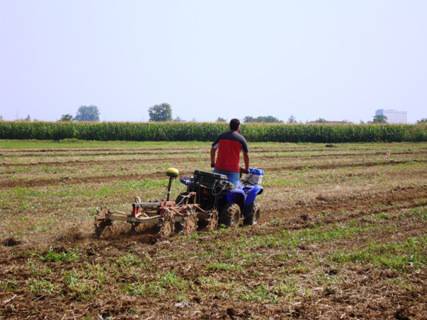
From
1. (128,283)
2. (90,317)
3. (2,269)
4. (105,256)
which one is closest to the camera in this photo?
(90,317)

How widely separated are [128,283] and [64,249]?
2049mm

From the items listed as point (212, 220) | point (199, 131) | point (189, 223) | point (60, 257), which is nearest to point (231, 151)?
point (212, 220)

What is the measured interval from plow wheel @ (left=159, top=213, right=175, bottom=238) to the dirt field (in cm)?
21

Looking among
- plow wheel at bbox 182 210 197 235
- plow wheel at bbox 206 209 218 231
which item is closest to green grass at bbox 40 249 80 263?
plow wheel at bbox 182 210 197 235

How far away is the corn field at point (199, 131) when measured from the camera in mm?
51500

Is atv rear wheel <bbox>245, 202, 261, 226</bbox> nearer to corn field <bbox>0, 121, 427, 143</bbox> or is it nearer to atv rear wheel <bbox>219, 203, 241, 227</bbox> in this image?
atv rear wheel <bbox>219, 203, 241, 227</bbox>

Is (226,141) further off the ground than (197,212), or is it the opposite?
(226,141)

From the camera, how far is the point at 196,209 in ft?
37.3

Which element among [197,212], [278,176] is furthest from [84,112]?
[197,212]

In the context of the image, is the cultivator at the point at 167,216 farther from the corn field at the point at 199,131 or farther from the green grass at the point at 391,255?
the corn field at the point at 199,131

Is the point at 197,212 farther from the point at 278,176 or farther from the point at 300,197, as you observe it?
the point at 278,176

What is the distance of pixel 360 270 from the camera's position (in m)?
8.86

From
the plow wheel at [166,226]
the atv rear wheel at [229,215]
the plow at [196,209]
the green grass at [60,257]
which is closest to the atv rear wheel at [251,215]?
the plow at [196,209]

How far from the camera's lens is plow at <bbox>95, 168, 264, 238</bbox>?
413 inches
